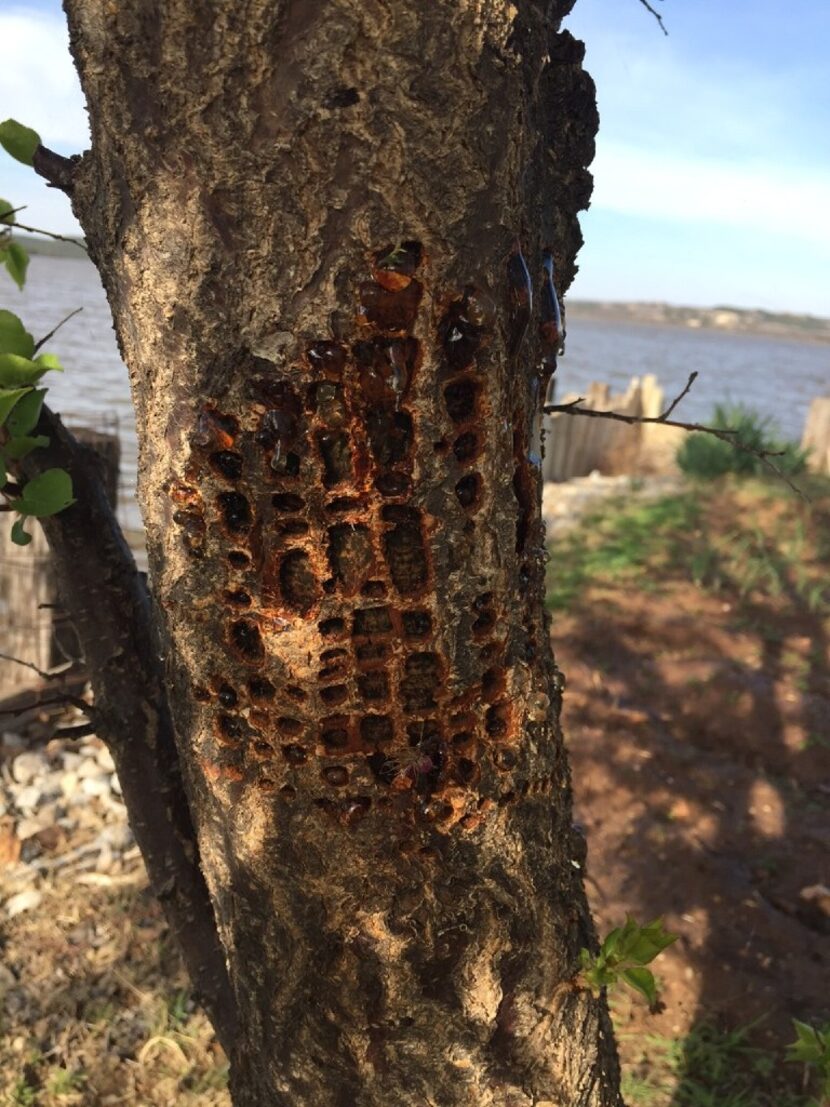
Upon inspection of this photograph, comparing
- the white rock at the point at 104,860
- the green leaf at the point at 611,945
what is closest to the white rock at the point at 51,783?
the white rock at the point at 104,860

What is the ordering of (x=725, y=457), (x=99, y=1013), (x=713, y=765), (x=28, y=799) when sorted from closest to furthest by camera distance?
(x=99, y=1013), (x=28, y=799), (x=713, y=765), (x=725, y=457)

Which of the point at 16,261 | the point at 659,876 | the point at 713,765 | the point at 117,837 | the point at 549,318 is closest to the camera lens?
the point at 549,318

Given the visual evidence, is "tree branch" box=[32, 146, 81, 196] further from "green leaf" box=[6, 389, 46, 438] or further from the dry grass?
the dry grass

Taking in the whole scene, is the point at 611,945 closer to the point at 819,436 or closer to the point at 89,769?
the point at 89,769

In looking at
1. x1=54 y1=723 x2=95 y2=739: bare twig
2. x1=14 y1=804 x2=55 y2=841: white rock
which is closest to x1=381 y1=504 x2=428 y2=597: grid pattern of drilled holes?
x1=54 y1=723 x2=95 y2=739: bare twig

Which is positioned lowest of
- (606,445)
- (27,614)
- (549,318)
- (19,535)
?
(606,445)

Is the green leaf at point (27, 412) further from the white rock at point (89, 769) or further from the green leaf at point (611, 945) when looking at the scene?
the white rock at point (89, 769)

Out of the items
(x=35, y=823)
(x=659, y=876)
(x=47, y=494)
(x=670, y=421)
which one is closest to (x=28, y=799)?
(x=35, y=823)

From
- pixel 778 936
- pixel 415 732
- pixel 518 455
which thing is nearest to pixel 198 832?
pixel 415 732
